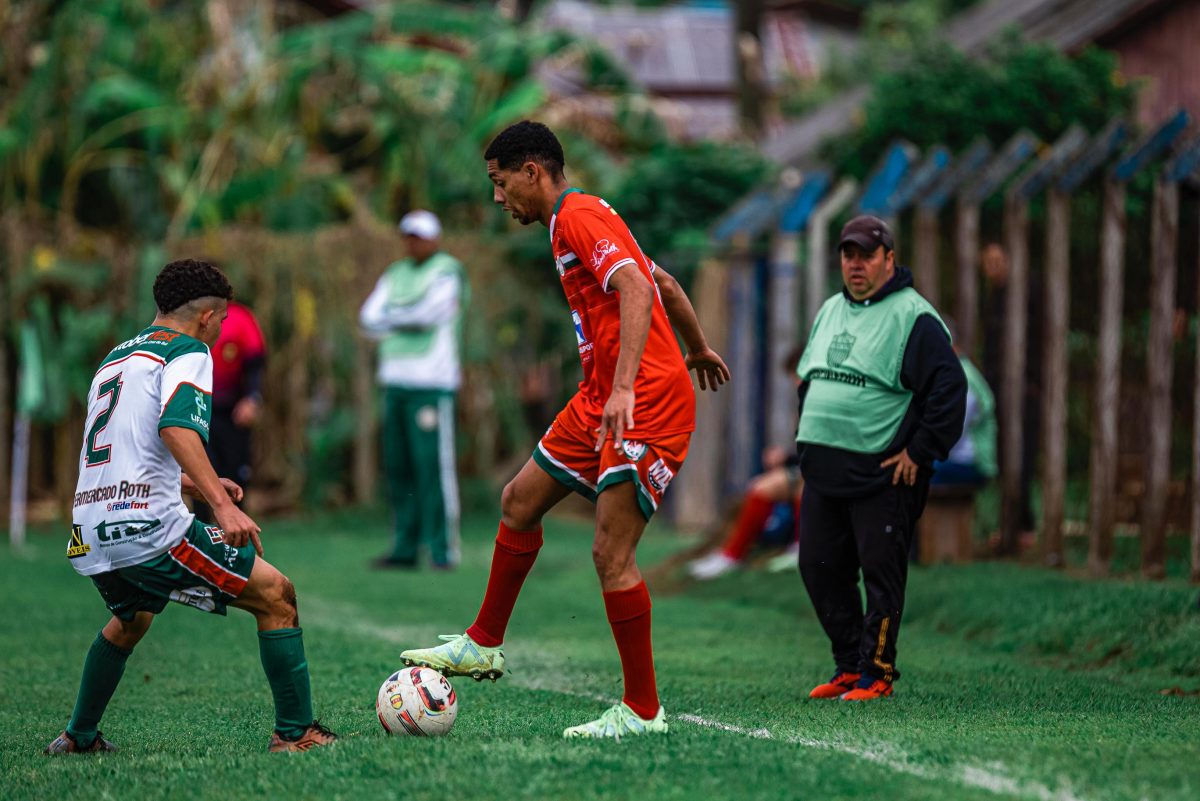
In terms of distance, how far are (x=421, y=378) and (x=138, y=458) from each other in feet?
23.3

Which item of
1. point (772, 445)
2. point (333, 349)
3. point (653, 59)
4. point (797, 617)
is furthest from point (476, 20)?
point (653, 59)

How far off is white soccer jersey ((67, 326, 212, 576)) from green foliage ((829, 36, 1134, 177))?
1439 centimetres

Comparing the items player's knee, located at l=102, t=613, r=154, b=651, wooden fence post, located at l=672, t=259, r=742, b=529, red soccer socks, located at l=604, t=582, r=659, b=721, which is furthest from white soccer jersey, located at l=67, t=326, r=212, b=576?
wooden fence post, located at l=672, t=259, r=742, b=529

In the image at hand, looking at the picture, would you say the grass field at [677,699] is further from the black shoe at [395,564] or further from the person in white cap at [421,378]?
the person in white cap at [421,378]

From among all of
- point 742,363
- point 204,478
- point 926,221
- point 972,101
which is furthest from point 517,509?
point 972,101

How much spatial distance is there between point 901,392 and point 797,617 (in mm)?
3226

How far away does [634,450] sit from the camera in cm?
571

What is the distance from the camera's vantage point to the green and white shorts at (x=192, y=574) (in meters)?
5.50

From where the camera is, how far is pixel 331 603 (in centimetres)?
1069

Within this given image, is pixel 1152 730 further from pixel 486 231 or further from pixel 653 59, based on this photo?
pixel 653 59

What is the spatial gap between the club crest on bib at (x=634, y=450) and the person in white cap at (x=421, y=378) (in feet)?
22.6

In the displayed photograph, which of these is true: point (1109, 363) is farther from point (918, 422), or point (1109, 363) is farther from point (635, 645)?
point (635, 645)

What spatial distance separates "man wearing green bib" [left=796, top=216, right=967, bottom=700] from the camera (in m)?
6.87

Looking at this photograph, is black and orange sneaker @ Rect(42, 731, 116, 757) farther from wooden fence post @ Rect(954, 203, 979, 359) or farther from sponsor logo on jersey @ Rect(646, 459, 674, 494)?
wooden fence post @ Rect(954, 203, 979, 359)
